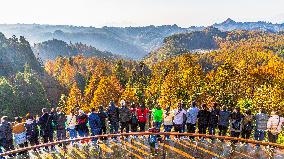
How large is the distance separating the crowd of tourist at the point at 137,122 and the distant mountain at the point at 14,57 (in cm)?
9543

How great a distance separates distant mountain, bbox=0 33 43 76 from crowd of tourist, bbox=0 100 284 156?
9543cm

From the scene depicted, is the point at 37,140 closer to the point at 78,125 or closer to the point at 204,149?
the point at 78,125

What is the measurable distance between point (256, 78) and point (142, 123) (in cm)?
6933

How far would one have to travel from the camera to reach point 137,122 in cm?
1875

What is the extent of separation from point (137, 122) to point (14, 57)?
109 m

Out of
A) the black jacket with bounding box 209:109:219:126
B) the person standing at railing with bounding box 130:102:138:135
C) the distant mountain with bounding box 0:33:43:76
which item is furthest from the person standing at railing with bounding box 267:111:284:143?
the distant mountain with bounding box 0:33:43:76

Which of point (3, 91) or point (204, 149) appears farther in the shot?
point (3, 91)

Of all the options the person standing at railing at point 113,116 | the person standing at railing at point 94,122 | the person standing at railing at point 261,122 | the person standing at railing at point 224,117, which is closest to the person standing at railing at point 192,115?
the person standing at railing at point 224,117

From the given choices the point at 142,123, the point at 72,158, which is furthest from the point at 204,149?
the point at 72,158

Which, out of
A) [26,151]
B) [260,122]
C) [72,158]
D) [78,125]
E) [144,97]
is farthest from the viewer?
[144,97]

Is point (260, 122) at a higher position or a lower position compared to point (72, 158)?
higher

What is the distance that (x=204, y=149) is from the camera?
1558 cm

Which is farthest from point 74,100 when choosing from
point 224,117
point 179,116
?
point 224,117

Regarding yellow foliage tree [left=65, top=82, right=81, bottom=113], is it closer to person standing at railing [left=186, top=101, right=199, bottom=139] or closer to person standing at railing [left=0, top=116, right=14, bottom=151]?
person standing at railing [left=186, top=101, right=199, bottom=139]
